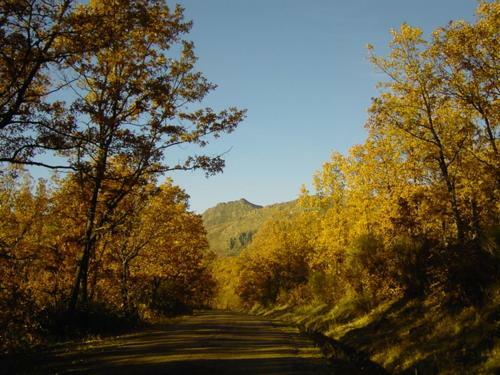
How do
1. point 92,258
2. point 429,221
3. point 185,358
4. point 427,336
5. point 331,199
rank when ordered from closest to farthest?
point 185,358 < point 427,336 < point 429,221 < point 92,258 < point 331,199

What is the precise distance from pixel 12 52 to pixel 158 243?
22531 millimetres

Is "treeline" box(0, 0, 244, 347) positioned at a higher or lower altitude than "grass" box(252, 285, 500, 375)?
higher

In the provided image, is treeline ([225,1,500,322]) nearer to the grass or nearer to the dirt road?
the grass

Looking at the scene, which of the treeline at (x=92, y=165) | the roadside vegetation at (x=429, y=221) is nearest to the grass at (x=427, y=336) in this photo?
the roadside vegetation at (x=429, y=221)

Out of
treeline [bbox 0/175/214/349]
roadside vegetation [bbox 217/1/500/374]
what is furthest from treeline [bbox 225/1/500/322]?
treeline [bbox 0/175/214/349]

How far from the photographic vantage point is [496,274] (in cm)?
1503

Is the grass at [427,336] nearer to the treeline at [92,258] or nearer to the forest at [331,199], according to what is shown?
the forest at [331,199]

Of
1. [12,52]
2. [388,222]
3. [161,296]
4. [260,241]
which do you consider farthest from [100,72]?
[260,241]

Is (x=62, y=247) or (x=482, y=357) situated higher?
(x=62, y=247)

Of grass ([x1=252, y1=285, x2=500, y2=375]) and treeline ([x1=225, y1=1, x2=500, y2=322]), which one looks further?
treeline ([x1=225, y1=1, x2=500, y2=322])

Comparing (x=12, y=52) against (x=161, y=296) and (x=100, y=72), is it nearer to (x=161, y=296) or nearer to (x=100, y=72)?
(x=100, y=72)

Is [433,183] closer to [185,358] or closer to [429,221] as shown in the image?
[429,221]

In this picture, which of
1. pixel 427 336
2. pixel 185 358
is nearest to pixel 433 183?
pixel 427 336

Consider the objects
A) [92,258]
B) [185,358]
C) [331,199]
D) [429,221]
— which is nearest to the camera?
[185,358]
